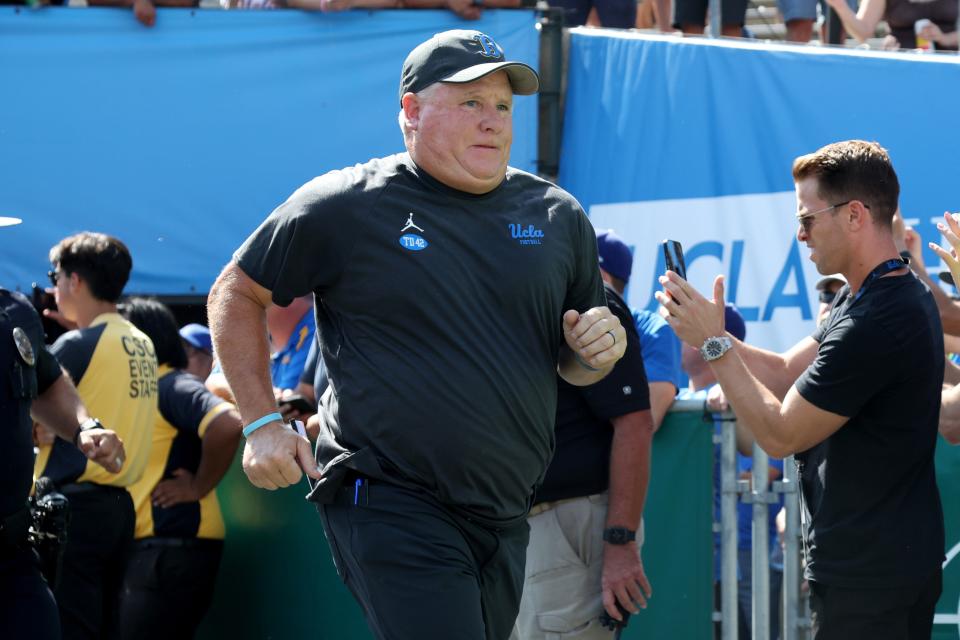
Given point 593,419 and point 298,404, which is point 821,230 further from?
point 298,404

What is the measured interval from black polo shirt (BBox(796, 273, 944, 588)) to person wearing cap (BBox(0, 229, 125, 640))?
8.03ft

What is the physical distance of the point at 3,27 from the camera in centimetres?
823

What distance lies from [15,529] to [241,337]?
1.44 meters

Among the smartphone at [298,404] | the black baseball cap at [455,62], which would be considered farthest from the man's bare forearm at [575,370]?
the smartphone at [298,404]

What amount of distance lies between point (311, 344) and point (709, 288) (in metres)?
2.38

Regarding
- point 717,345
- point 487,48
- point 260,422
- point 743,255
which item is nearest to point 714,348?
point 717,345

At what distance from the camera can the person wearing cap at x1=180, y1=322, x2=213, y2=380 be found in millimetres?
7137

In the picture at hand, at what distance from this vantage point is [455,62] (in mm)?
3510

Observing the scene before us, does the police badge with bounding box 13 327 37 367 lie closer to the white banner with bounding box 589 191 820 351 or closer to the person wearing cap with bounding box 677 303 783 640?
the person wearing cap with bounding box 677 303 783 640

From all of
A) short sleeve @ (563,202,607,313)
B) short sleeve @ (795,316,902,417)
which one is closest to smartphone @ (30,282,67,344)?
short sleeve @ (563,202,607,313)

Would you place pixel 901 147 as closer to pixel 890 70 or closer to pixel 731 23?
pixel 890 70

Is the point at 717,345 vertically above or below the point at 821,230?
below

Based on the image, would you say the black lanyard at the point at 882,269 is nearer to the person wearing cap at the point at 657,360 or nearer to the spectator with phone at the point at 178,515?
the person wearing cap at the point at 657,360

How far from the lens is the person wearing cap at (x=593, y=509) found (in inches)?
189
